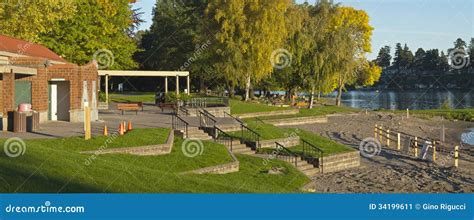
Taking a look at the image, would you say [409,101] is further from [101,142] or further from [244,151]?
[101,142]

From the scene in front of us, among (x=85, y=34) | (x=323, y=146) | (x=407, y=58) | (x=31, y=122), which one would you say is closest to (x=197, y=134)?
(x=323, y=146)

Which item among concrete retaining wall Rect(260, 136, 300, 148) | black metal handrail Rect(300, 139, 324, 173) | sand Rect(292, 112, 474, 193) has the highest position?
concrete retaining wall Rect(260, 136, 300, 148)

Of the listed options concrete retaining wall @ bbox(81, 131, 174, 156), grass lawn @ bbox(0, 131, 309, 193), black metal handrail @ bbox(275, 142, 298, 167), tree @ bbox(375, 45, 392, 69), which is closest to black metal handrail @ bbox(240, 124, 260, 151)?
black metal handrail @ bbox(275, 142, 298, 167)

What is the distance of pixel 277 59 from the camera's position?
48.5 meters

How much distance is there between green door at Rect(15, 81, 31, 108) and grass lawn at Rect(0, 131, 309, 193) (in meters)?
8.83

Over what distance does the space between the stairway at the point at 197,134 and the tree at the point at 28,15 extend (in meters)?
14.4

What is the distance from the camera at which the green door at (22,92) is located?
25.2 metres

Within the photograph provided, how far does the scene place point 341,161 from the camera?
2322 cm

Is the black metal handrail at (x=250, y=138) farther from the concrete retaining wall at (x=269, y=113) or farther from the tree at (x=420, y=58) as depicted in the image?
the tree at (x=420, y=58)

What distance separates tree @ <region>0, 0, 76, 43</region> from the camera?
33.3m

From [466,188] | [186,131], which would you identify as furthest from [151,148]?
[466,188]

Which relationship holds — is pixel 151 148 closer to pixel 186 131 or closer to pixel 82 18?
pixel 186 131

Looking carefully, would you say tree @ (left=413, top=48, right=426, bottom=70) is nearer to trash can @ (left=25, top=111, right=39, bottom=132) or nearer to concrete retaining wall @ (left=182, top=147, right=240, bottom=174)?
concrete retaining wall @ (left=182, top=147, right=240, bottom=174)

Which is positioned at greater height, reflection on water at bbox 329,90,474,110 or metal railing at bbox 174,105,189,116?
metal railing at bbox 174,105,189,116
